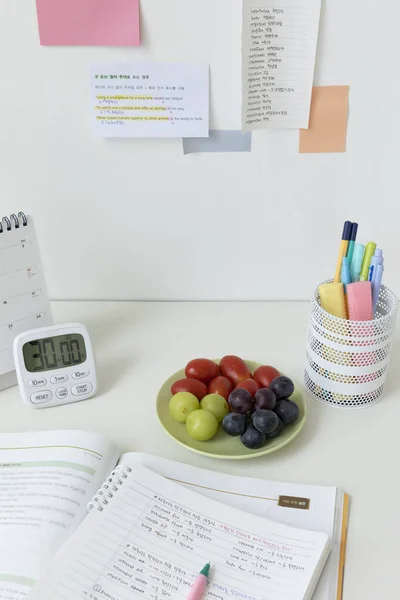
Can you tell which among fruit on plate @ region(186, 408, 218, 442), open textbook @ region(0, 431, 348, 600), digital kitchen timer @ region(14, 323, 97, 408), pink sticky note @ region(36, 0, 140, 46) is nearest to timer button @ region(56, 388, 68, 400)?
digital kitchen timer @ region(14, 323, 97, 408)

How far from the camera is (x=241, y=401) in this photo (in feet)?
2.56

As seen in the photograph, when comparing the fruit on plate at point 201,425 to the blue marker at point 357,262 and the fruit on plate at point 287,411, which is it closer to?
the fruit on plate at point 287,411

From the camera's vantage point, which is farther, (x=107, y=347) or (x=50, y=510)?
(x=107, y=347)

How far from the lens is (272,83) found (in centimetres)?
93

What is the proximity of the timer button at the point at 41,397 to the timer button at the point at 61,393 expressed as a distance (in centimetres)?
1

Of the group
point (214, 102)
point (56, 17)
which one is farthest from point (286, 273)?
point (56, 17)

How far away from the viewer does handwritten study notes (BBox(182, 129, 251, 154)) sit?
98 centimetres

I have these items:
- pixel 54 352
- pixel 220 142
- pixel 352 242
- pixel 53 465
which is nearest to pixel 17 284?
pixel 54 352

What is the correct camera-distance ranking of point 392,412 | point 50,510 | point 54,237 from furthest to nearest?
point 54,237 → point 392,412 → point 50,510

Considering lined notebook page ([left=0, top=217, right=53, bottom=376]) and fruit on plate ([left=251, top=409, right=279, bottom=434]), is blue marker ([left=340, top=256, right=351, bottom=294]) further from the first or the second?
lined notebook page ([left=0, top=217, right=53, bottom=376])

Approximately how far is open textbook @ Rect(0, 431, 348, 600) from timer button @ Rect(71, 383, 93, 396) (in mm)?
104

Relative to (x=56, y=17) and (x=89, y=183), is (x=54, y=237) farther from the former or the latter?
(x=56, y=17)

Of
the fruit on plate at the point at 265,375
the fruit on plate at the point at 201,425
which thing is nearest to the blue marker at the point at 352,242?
the fruit on plate at the point at 265,375

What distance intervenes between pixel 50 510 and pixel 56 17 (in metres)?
0.72
